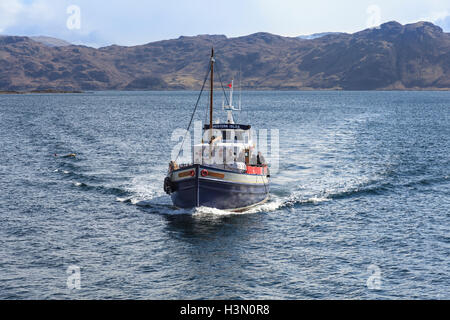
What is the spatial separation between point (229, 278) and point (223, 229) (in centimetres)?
814

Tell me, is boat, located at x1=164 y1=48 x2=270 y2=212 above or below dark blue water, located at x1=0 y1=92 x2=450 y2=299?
above

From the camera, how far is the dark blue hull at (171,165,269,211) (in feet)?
127

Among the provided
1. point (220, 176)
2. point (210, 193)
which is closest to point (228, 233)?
point (210, 193)

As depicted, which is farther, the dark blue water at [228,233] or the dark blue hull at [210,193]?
the dark blue hull at [210,193]

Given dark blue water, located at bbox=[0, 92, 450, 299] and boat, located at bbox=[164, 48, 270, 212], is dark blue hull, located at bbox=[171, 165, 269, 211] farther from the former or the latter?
dark blue water, located at bbox=[0, 92, 450, 299]

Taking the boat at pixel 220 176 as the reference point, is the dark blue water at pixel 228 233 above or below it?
below

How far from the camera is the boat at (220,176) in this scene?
3884 centimetres

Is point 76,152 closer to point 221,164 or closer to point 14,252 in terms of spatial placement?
point 221,164

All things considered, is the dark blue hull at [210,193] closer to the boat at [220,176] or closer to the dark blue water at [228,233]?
the boat at [220,176]

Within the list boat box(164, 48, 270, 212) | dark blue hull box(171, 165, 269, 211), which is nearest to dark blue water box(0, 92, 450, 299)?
dark blue hull box(171, 165, 269, 211)

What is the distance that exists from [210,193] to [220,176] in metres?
1.54

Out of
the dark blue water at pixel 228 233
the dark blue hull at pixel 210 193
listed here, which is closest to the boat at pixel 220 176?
the dark blue hull at pixel 210 193

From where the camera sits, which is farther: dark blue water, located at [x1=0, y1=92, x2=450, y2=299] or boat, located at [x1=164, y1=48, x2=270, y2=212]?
boat, located at [x1=164, y1=48, x2=270, y2=212]
